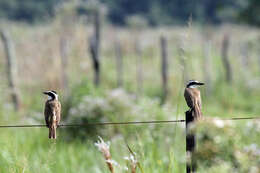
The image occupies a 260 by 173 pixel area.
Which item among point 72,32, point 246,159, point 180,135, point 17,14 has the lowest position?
point 180,135

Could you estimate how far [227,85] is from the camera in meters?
13.1

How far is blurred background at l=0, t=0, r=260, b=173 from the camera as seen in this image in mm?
2824

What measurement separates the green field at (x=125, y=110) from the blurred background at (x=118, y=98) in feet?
0.05

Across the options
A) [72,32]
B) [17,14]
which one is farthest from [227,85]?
[17,14]

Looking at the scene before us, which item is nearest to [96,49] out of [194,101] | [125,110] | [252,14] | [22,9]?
[125,110]

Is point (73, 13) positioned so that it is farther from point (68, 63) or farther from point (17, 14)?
point (17, 14)

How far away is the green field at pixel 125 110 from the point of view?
2.69 meters

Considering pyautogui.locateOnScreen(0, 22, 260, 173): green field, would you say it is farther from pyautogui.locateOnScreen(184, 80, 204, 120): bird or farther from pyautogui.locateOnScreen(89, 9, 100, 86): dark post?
pyautogui.locateOnScreen(89, 9, 100, 86): dark post

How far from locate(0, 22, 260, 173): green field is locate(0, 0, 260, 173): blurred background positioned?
0.05 ft

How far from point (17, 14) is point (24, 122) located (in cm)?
3570

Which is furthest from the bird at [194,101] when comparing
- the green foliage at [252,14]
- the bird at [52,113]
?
the green foliage at [252,14]

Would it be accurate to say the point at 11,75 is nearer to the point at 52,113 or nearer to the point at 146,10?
the point at 52,113

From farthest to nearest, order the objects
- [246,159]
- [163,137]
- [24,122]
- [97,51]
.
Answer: [97,51], [24,122], [163,137], [246,159]

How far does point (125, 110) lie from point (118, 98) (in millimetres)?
205
